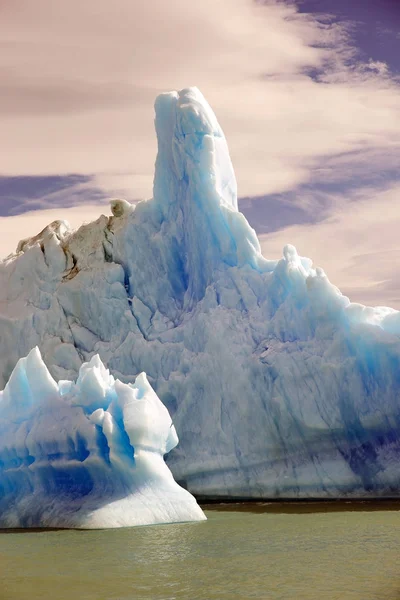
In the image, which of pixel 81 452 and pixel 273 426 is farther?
pixel 273 426

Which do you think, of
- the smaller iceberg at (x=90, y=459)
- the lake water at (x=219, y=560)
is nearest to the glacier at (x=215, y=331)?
the lake water at (x=219, y=560)

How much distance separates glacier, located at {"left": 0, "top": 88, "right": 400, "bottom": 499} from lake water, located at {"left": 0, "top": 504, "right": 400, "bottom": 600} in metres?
2.98

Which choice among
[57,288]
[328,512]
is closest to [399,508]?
[328,512]

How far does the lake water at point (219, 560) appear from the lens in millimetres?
9477

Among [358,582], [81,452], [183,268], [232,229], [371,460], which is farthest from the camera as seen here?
[183,268]

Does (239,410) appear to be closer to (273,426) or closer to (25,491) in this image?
(273,426)

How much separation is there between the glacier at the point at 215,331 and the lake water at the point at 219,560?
2.98 m

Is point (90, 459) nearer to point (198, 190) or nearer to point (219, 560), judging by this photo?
point (219, 560)

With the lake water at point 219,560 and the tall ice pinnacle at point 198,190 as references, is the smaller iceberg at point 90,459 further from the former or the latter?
the tall ice pinnacle at point 198,190

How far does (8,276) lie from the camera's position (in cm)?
2570

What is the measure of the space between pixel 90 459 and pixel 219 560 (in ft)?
14.5

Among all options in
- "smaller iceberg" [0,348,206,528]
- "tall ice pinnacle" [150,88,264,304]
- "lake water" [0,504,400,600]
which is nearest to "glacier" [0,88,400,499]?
"tall ice pinnacle" [150,88,264,304]

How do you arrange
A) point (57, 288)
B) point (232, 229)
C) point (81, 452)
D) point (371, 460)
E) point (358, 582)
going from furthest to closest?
point (57, 288), point (232, 229), point (371, 460), point (81, 452), point (358, 582)

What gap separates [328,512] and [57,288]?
429 inches
